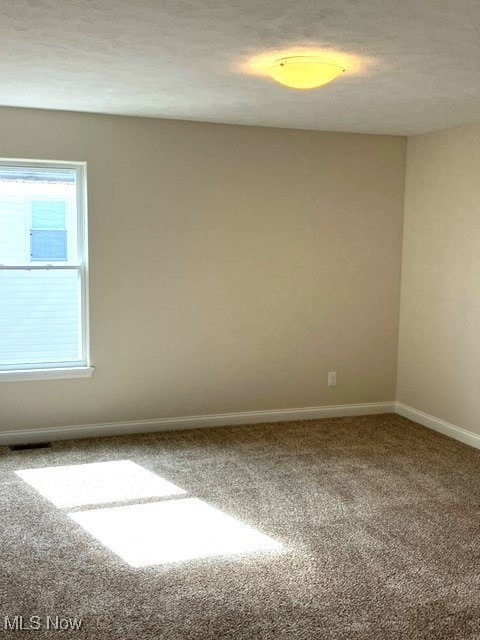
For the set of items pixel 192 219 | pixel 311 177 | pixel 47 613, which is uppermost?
pixel 311 177

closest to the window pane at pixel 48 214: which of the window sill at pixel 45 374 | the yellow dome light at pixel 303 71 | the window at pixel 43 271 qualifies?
the window at pixel 43 271

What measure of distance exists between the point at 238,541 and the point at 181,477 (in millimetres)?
952

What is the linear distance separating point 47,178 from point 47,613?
316cm

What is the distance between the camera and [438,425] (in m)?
5.37

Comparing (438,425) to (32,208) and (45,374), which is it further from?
(32,208)

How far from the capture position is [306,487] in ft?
13.5

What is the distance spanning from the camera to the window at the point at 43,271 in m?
4.81

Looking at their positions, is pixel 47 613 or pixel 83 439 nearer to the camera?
pixel 47 613

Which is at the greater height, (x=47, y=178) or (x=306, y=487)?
(x=47, y=178)

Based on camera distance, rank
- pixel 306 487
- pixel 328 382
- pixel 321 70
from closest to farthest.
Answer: pixel 321 70
pixel 306 487
pixel 328 382

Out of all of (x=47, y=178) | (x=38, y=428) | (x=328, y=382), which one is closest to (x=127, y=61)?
(x=47, y=178)

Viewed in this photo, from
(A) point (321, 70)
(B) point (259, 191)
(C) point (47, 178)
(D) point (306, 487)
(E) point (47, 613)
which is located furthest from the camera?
(B) point (259, 191)

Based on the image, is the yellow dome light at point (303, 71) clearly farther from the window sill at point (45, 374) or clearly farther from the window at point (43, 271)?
the window sill at point (45, 374)

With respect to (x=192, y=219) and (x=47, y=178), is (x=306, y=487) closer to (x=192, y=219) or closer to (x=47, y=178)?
(x=192, y=219)
